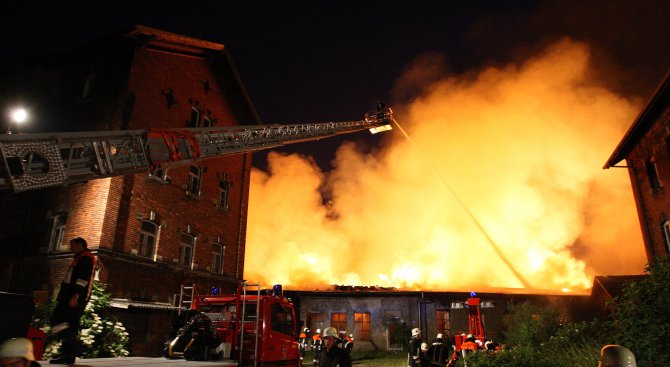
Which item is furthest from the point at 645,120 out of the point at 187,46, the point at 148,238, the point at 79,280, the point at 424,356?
the point at 79,280

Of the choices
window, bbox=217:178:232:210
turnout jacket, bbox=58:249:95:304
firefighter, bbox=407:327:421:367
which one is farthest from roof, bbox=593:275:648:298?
turnout jacket, bbox=58:249:95:304

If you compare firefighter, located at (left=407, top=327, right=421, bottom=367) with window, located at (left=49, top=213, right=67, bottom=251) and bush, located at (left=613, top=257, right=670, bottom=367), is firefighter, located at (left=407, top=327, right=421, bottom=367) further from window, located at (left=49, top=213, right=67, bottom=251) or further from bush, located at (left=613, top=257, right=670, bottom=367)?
window, located at (left=49, top=213, right=67, bottom=251)

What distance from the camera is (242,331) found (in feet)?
27.2

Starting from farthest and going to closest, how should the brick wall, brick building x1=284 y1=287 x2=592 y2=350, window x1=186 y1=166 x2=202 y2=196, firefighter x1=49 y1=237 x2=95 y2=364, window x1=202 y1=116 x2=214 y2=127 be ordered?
brick building x1=284 y1=287 x2=592 y2=350 < window x1=202 y1=116 x2=214 y2=127 < window x1=186 y1=166 x2=202 y2=196 < the brick wall < firefighter x1=49 y1=237 x2=95 y2=364

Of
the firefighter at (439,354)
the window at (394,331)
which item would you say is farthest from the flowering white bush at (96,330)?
the window at (394,331)

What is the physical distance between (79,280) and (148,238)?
9534 millimetres

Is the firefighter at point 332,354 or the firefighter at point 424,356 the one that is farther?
the firefighter at point 424,356

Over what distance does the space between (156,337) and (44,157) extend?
10997 millimetres

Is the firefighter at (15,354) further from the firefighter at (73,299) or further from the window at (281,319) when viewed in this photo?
the window at (281,319)

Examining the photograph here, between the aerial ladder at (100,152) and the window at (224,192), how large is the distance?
10.4 m

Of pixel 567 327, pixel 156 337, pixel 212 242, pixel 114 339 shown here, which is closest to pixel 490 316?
pixel 567 327

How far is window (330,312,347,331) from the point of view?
82.7 feet

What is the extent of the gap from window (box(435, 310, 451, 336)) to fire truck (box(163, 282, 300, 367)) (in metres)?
16.6

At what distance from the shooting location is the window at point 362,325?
24.8 metres
